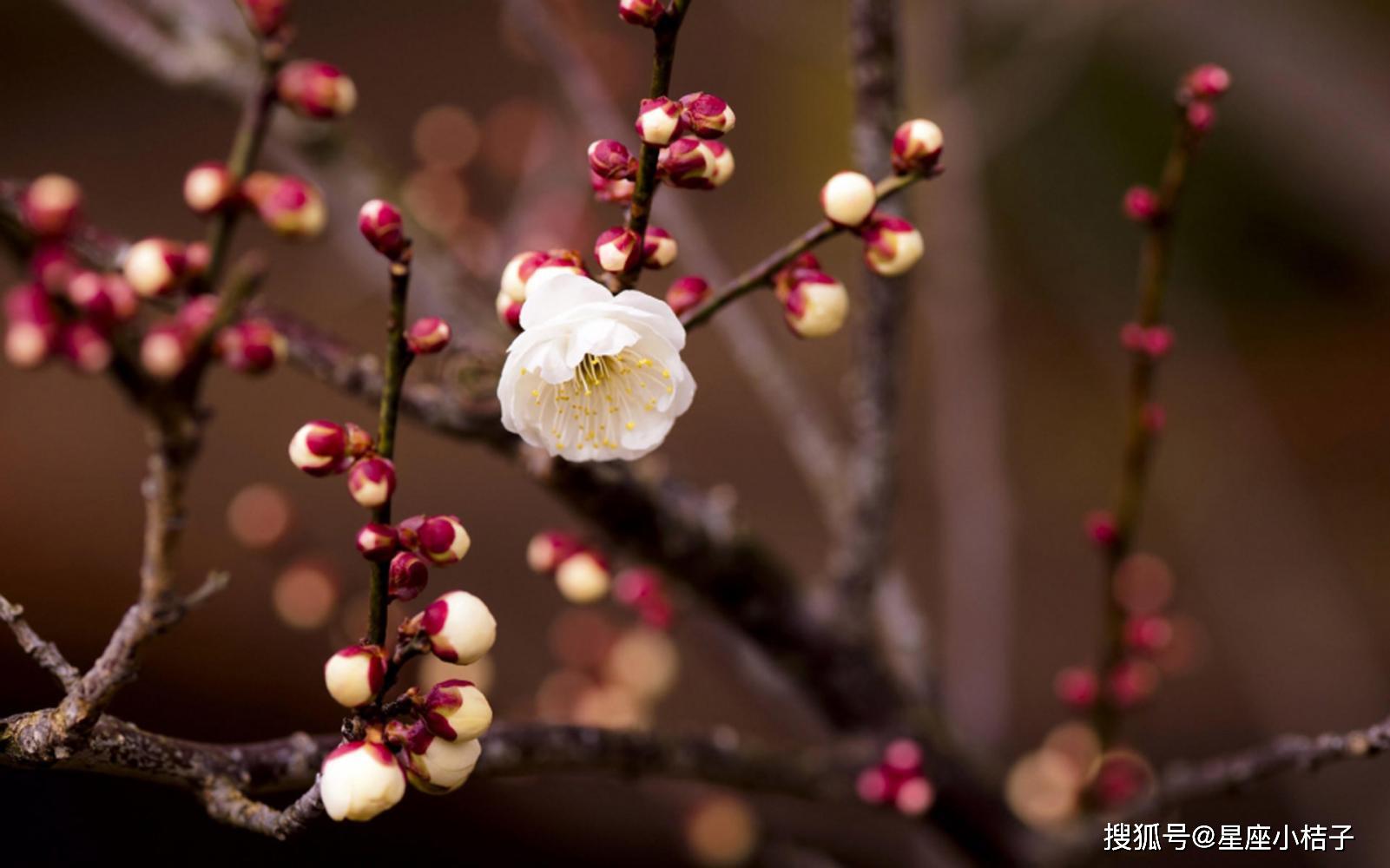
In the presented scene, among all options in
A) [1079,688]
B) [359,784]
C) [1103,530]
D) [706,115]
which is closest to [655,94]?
[706,115]

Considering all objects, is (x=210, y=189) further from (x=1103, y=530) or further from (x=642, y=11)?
(x=1103, y=530)

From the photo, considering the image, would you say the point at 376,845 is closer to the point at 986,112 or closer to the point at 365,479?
the point at 365,479

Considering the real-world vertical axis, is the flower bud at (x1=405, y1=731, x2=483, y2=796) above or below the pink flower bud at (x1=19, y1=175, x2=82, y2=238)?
below

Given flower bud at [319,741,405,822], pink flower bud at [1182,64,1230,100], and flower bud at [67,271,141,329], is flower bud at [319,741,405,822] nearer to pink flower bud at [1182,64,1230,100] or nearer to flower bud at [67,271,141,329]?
flower bud at [67,271,141,329]

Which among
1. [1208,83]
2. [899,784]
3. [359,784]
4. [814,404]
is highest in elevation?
[814,404]

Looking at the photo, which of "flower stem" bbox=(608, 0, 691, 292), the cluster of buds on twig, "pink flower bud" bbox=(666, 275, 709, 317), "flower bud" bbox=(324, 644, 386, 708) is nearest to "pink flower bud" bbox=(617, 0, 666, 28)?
"flower stem" bbox=(608, 0, 691, 292)

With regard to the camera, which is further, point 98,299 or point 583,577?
point 583,577
